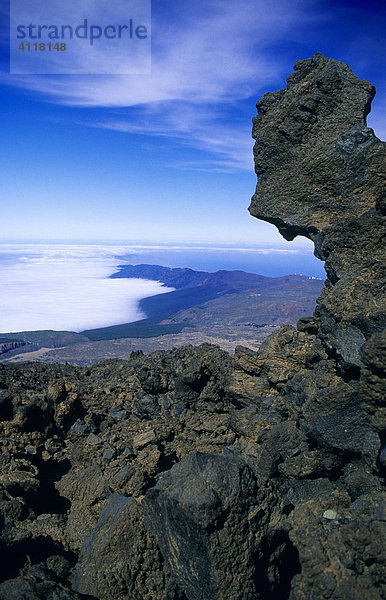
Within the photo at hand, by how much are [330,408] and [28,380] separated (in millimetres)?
9115

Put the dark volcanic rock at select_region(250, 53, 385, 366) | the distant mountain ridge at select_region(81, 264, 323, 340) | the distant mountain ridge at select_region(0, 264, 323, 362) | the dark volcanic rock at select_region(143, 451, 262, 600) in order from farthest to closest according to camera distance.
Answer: the distant mountain ridge at select_region(81, 264, 323, 340)
the distant mountain ridge at select_region(0, 264, 323, 362)
the dark volcanic rock at select_region(250, 53, 385, 366)
the dark volcanic rock at select_region(143, 451, 262, 600)

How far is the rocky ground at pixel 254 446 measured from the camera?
4043mm

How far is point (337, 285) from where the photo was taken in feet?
20.8

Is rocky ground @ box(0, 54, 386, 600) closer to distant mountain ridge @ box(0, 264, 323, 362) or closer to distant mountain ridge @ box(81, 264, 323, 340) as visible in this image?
distant mountain ridge @ box(0, 264, 323, 362)

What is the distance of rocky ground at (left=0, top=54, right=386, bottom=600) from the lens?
4.04 metres

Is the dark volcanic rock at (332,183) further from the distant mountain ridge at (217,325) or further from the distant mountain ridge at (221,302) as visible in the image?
the distant mountain ridge at (221,302)

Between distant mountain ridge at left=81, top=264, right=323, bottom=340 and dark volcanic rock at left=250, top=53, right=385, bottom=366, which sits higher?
dark volcanic rock at left=250, top=53, right=385, bottom=366

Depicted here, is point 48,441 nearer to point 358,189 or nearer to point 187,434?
point 187,434

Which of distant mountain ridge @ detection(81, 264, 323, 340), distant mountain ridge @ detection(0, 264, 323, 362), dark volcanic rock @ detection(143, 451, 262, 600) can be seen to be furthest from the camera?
distant mountain ridge @ detection(81, 264, 323, 340)

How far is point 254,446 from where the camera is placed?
7250mm

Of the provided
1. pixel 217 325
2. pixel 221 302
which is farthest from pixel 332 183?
pixel 221 302

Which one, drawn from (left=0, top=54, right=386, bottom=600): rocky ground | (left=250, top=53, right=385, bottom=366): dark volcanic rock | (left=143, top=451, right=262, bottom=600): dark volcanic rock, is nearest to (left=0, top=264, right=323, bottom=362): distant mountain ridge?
(left=0, top=54, right=386, bottom=600): rocky ground

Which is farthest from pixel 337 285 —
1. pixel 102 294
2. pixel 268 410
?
pixel 102 294

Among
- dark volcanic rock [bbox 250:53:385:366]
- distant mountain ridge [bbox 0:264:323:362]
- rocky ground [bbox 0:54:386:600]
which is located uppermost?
dark volcanic rock [bbox 250:53:385:366]
